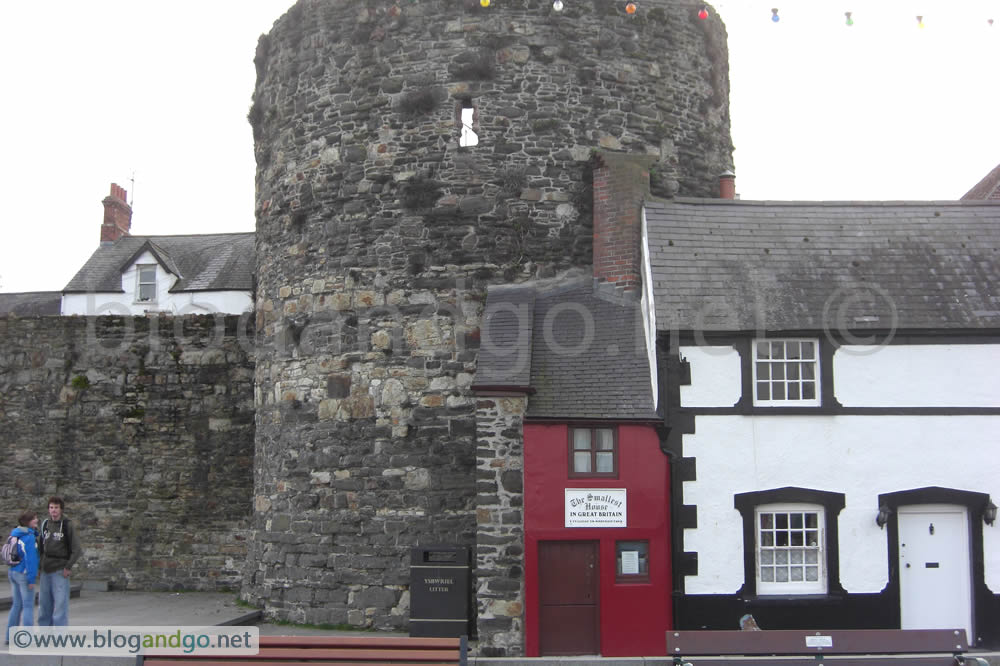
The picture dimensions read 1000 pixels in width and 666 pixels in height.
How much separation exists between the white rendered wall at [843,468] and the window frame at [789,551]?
199mm

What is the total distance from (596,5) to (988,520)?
27.9 ft

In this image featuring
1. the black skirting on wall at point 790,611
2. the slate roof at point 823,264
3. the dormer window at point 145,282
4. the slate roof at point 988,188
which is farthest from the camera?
the dormer window at point 145,282

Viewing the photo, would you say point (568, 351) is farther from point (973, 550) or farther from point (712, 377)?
point (973, 550)

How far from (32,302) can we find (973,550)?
1168 inches

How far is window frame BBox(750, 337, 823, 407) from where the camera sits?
40.0 ft

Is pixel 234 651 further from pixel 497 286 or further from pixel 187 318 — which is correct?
pixel 187 318

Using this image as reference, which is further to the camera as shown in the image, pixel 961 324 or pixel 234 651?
pixel 961 324

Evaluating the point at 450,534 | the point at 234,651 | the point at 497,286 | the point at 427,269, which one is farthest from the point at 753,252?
the point at 234,651

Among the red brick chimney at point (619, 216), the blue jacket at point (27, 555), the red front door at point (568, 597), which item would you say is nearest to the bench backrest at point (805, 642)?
the red front door at point (568, 597)

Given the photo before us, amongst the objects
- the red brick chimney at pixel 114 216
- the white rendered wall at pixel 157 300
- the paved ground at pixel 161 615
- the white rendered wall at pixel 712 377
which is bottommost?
the paved ground at pixel 161 615

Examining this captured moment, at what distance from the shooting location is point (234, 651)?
9102 millimetres

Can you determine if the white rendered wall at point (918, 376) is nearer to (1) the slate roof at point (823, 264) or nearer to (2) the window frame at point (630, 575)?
(1) the slate roof at point (823, 264)

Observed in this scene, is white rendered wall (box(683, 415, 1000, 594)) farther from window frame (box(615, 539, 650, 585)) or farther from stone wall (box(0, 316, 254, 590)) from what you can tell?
stone wall (box(0, 316, 254, 590))

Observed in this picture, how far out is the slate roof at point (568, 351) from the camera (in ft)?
40.8
